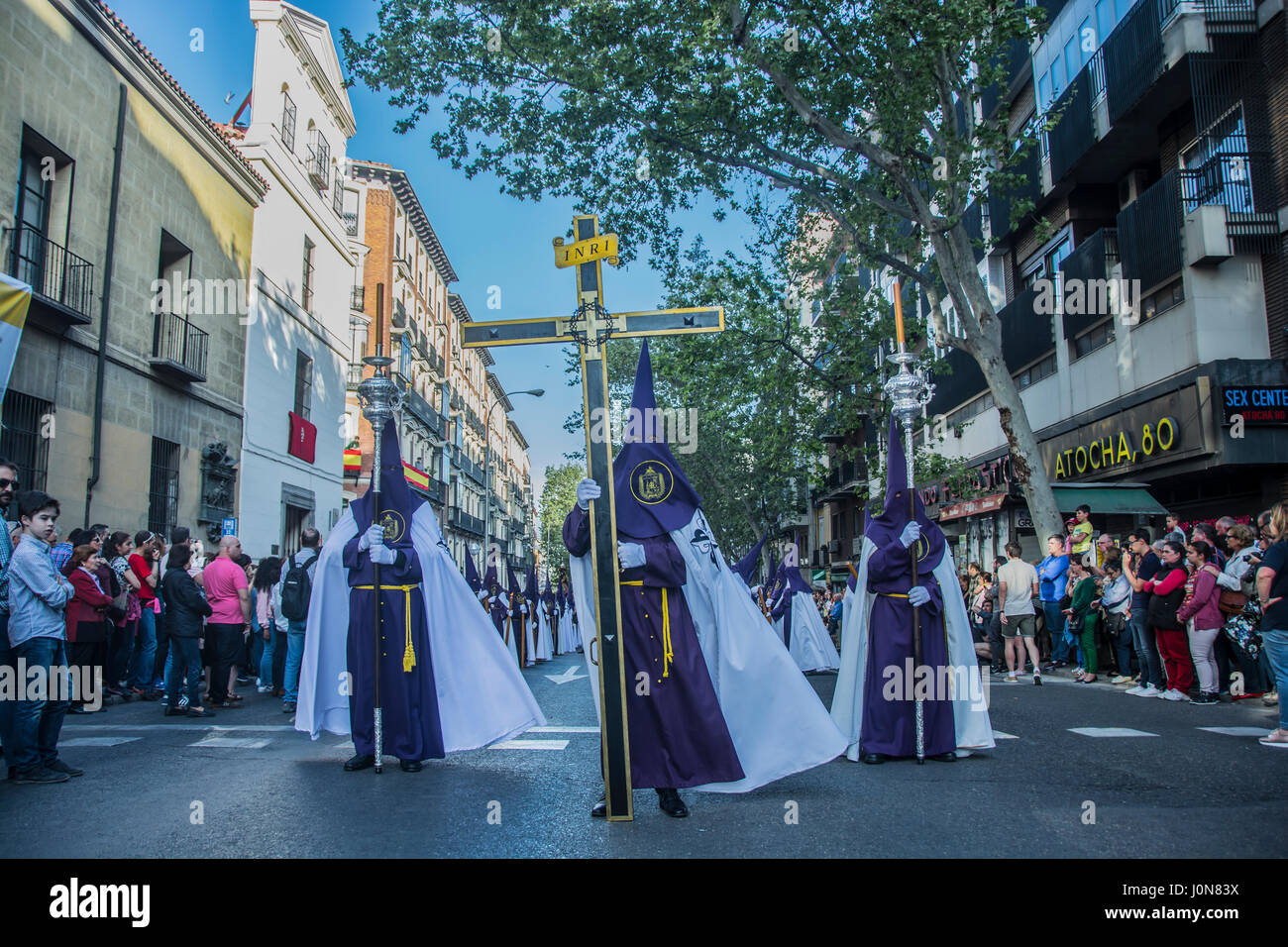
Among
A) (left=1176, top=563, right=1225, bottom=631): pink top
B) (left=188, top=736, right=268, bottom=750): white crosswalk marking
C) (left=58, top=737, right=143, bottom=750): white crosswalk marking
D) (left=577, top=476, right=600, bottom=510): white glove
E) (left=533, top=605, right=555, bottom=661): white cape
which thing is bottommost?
(left=188, top=736, right=268, bottom=750): white crosswalk marking

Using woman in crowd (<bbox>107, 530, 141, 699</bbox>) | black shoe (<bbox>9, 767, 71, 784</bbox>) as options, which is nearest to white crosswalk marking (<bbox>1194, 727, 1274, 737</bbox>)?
black shoe (<bbox>9, 767, 71, 784</bbox>)

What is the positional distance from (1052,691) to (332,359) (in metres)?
21.3

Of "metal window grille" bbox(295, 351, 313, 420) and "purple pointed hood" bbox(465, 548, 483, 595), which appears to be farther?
"metal window grille" bbox(295, 351, 313, 420)

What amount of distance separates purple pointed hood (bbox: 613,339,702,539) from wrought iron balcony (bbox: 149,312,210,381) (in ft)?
45.8

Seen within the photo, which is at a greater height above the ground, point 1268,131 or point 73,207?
point 1268,131

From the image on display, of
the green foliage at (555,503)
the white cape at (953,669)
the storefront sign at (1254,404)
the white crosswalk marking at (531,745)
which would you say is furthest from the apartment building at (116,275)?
the green foliage at (555,503)

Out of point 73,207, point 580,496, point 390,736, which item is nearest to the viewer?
point 580,496

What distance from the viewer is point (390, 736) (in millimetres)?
6988

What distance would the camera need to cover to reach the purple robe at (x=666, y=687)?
5445 millimetres

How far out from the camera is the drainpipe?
49.3 feet

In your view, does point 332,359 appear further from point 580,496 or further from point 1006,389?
point 580,496

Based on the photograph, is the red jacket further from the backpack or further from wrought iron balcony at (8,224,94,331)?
wrought iron balcony at (8,224,94,331)

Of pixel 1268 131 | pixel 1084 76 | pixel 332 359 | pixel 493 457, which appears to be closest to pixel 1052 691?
pixel 1268 131
